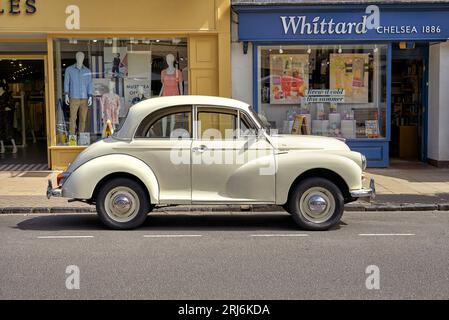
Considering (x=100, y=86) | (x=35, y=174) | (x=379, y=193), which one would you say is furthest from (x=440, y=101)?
(x=35, y=174)

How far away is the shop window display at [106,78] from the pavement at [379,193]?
4.68 feet

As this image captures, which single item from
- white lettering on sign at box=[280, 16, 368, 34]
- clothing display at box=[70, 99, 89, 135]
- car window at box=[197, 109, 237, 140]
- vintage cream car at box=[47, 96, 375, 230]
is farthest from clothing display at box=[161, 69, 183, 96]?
vintage cream car at box=[47, 96, 375, 230]

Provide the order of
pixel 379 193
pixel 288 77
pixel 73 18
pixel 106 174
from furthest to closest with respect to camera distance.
→ pixel 288 77, pixel 73 18, pixel 379 193, pixel 106 174

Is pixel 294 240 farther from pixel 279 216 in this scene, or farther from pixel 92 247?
pixel 92 247

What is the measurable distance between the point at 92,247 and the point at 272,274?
7.87 feet

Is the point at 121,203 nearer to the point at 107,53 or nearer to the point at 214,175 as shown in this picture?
the point at 214,175

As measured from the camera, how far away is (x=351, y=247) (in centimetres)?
713

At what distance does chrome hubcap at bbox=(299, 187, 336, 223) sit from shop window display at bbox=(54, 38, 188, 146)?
6.57 meters

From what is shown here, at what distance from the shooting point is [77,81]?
13.9 metres

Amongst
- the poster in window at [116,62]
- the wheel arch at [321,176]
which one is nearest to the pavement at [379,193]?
the wheel arch at [321,176]

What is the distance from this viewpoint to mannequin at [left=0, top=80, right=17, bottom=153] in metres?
17.7

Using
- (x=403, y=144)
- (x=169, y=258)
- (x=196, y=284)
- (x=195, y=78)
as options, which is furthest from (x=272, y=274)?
(x=403, y=144)

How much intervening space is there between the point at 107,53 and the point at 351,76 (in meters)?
5.70

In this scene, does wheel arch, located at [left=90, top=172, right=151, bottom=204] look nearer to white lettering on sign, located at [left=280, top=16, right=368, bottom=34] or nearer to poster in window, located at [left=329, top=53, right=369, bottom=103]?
white lettering on sign, located at [left=280, top=16, right=368, bottom=34]
